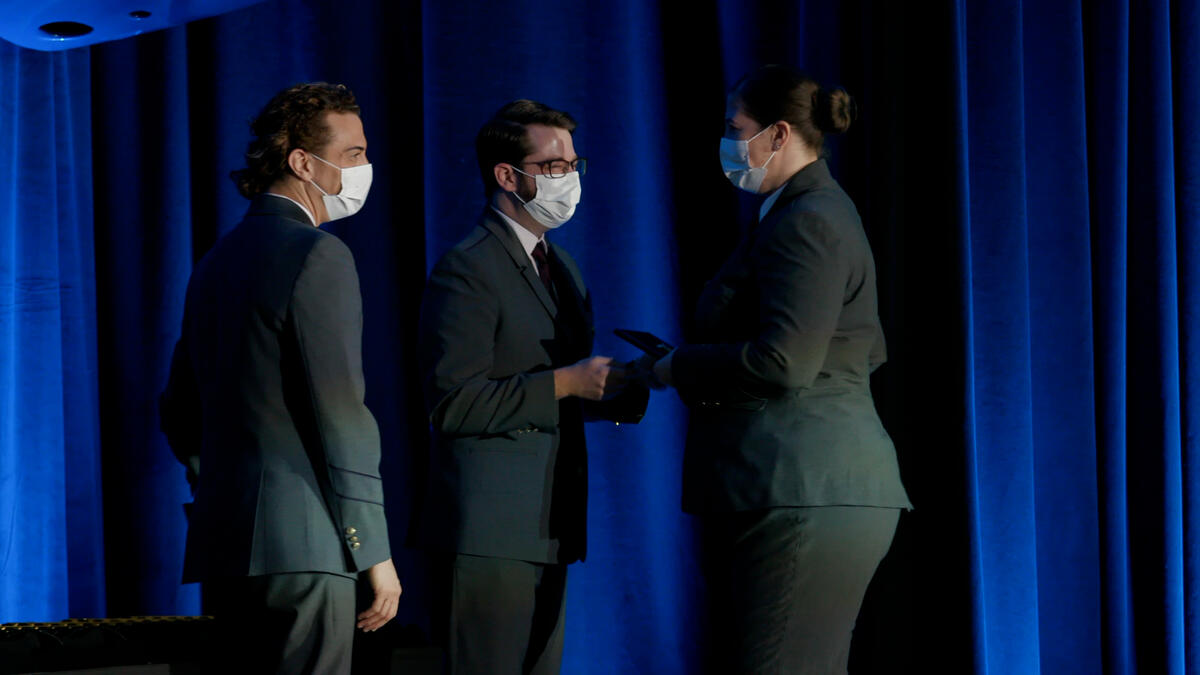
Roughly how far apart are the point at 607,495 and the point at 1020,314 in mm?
1165

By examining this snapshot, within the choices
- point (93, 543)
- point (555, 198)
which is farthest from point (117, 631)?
point (555, 198)

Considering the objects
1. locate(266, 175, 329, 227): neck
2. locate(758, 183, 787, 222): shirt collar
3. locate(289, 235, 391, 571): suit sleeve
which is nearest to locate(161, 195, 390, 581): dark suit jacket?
locate(289, 235, 391, 571): suit sleeve

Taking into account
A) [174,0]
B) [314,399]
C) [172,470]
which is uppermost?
[174,0]

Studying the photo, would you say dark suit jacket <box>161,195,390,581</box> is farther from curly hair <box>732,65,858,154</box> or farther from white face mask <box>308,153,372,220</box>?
curly hair <box>732,65,858,154</box>

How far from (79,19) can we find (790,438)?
1.73 m

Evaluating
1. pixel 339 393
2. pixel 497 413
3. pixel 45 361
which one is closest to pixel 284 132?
pixel 339 393

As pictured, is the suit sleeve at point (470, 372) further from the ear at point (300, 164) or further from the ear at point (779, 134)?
the ear at point (779, 134)

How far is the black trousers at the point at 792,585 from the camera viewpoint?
1755 mm

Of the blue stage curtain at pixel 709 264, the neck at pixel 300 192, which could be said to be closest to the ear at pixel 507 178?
the neck at pixel 300 192

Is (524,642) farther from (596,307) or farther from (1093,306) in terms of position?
(1093,306)

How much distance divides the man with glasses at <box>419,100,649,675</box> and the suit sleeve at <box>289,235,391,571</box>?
0.27 meters

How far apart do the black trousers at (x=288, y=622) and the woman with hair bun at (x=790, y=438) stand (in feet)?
1.91

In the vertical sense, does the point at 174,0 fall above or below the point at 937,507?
above

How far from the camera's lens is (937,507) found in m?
2.84
